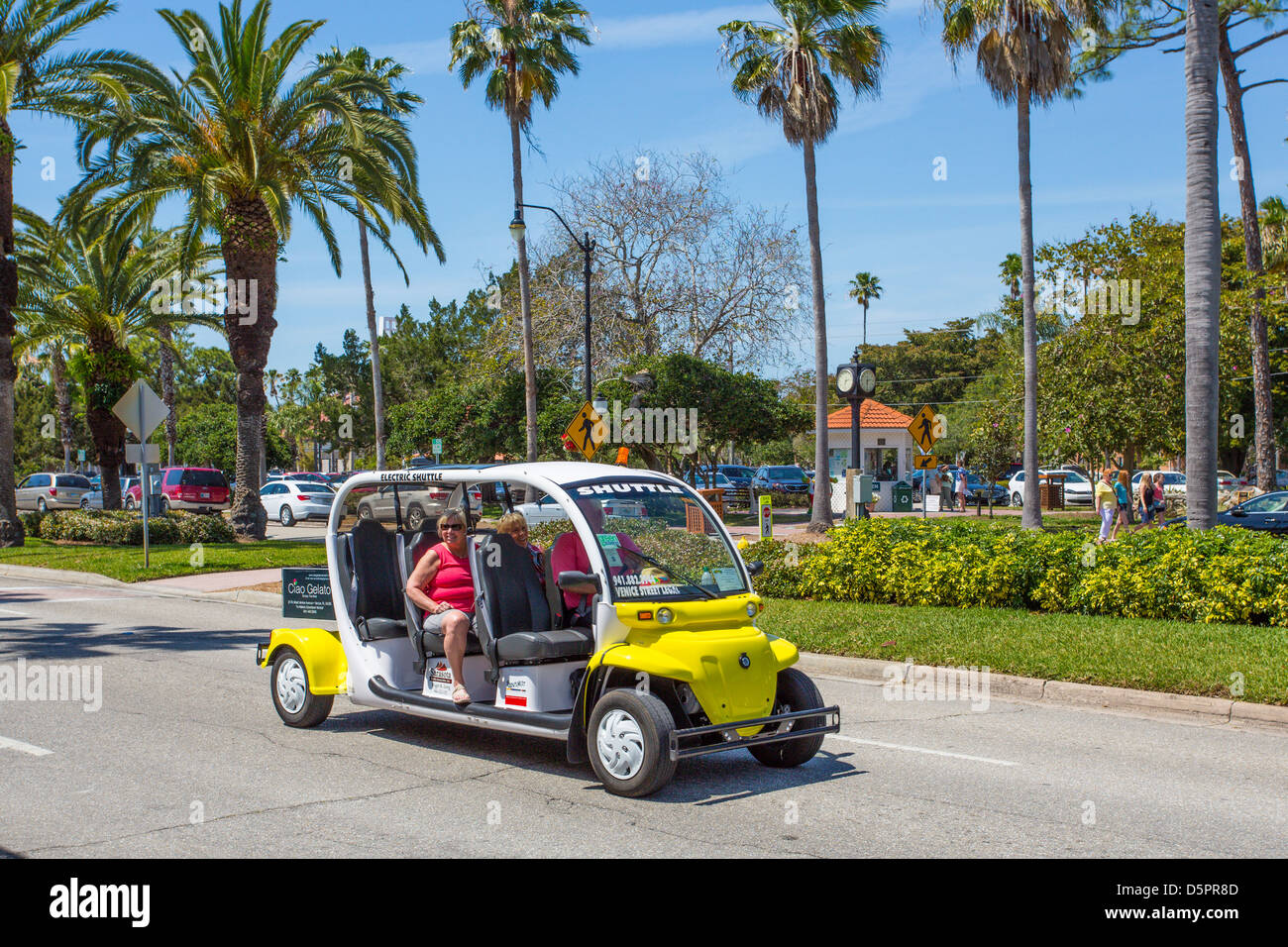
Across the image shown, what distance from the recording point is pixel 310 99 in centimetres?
2434

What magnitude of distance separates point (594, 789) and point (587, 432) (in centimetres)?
1593

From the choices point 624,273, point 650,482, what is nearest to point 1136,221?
point 624,273

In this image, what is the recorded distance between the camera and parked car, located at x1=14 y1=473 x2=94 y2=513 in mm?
45906

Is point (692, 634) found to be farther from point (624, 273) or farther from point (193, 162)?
point (624, 273)

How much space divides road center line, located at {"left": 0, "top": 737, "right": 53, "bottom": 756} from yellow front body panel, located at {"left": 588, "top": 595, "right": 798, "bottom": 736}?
12.4 ft

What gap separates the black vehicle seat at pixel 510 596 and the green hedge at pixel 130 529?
2144cm

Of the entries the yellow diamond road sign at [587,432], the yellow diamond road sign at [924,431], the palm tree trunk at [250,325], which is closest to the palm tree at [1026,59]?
the yellow diamond road sign at [924,431]

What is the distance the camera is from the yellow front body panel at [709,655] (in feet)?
20.9

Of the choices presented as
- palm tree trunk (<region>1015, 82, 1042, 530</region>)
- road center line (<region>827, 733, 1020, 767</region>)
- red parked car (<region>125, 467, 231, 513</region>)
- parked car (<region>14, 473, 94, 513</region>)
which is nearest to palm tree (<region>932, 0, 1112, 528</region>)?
palm tree trunk (<region>1015, 82, 1042, 530</region>)

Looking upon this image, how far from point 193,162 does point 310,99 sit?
114 inches

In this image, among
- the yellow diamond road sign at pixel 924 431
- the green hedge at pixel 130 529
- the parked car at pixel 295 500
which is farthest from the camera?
the parked car at pixel 295 500

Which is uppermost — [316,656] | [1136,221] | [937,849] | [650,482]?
[1136,221]

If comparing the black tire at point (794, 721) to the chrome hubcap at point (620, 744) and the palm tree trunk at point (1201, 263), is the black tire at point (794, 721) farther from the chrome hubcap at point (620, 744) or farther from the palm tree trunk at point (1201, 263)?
the palm tree trunk at point (1201, 263)

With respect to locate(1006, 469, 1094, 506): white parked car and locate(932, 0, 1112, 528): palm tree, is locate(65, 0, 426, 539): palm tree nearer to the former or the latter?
locate(932, 0, 1112, 528): palm tree
